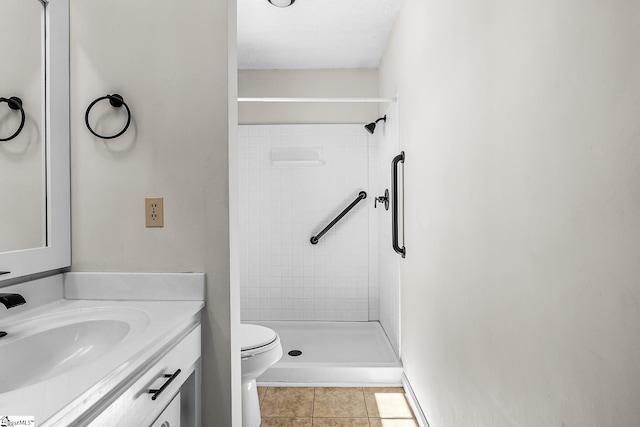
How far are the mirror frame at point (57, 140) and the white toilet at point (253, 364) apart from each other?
0.92 m

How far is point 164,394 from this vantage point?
3.28ft

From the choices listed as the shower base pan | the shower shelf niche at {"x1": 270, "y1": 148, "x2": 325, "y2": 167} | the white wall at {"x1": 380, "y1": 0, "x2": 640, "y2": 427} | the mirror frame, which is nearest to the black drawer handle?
the mirror frame

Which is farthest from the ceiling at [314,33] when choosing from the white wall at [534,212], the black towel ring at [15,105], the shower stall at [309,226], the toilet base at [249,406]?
the toilet base at [249,406]

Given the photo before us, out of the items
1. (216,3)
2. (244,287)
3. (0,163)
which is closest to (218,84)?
(216,3)

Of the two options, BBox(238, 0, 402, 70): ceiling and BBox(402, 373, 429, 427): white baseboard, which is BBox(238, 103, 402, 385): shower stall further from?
BBox(402, 373, 429, 427): white baseboard

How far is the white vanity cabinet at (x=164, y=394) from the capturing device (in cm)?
79

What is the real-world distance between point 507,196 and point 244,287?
292 centimetres

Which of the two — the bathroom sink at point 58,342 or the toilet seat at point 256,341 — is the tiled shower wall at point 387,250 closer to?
the toilet seat at point 256,341

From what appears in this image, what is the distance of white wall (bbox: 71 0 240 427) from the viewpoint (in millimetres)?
1328

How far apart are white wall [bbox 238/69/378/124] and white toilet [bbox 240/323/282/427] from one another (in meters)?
2.20

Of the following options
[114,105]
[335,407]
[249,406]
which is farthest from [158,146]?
[335,407]

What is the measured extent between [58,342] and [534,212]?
49.7 inches

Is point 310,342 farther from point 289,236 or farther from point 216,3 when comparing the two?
point 216,3

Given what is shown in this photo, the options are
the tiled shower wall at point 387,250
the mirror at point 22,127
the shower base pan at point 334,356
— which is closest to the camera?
the mirror at point 22,127
